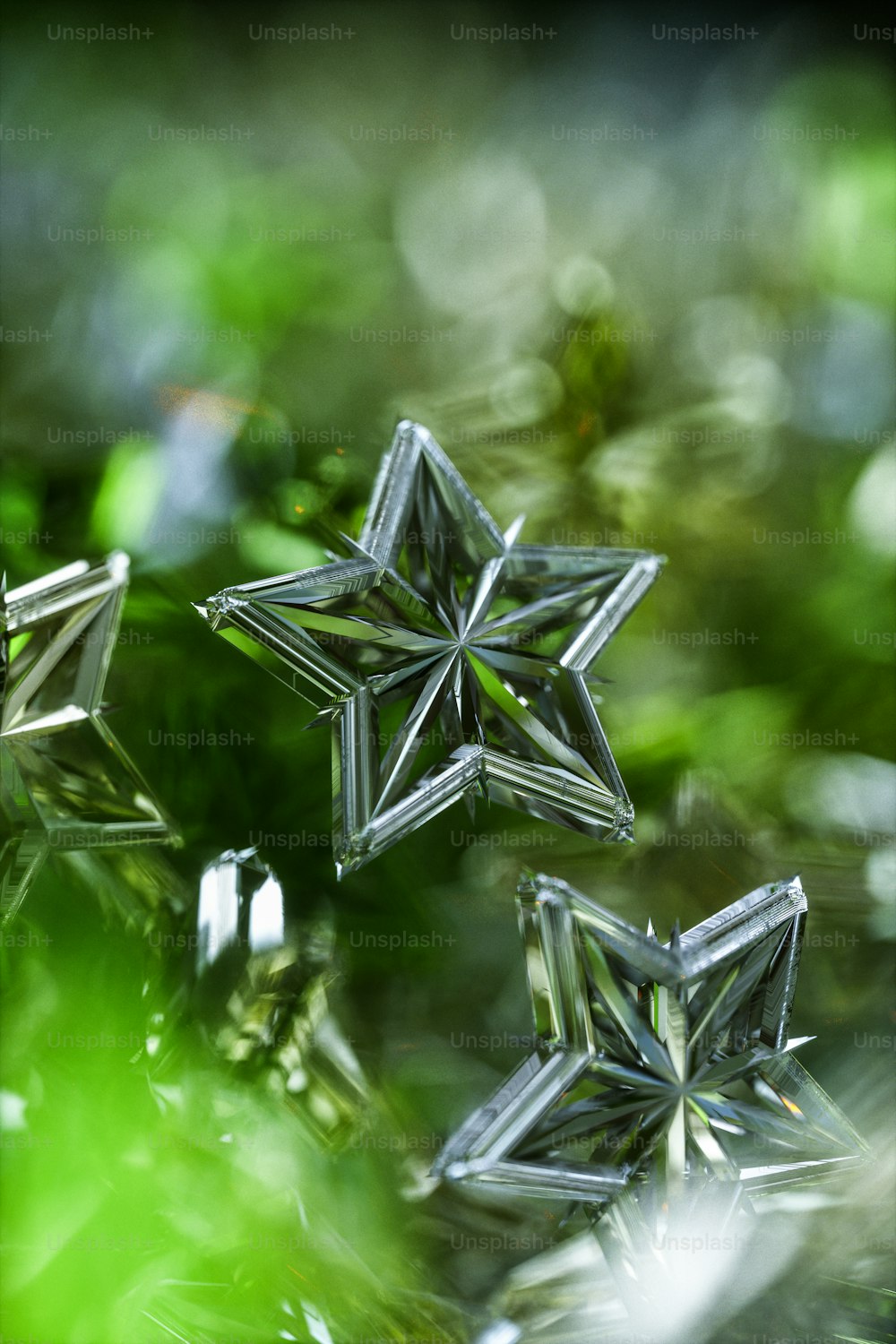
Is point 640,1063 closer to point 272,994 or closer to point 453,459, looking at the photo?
point 272,994

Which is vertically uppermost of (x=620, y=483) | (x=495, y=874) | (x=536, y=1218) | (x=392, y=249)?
(x=392, y=249)

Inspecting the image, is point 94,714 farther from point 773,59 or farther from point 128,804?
point 773,59

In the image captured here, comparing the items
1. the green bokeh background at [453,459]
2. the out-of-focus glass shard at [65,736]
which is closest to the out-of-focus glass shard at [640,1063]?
the green bokeh background at [453,459]

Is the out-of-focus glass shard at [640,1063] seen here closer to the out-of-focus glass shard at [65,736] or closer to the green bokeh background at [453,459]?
the green bokeh background at [453,459]

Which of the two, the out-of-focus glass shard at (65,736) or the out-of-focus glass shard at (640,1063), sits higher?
the out-of-focus glass shard at (65,736)

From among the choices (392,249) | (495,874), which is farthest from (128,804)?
(392,249)

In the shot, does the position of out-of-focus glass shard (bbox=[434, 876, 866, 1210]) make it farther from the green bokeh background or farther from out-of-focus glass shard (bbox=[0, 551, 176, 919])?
out-of-focus glass shard (bbox=[0, 551, 176, 919])
